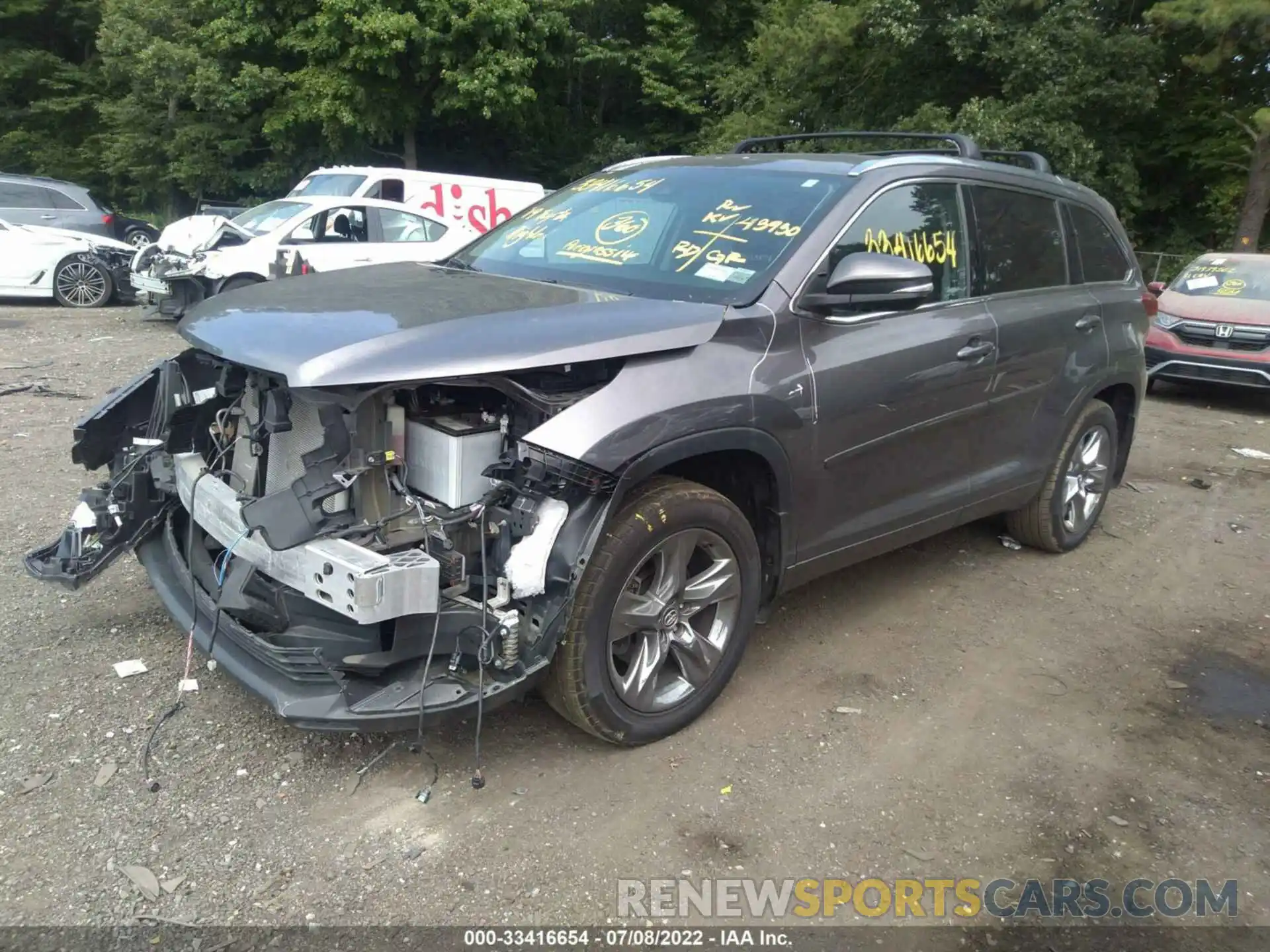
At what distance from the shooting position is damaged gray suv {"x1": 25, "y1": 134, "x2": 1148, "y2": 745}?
284 centimetres

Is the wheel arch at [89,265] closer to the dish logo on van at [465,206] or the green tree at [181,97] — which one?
the dish logo on van at [465,206]

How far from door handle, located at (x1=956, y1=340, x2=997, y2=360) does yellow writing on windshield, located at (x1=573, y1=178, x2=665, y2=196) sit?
1431 mm

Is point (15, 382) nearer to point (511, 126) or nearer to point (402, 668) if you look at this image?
point (402, 668)

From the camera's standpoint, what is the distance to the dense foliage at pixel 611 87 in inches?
651

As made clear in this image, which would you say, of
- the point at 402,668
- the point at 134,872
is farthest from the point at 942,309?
the point at 134,872

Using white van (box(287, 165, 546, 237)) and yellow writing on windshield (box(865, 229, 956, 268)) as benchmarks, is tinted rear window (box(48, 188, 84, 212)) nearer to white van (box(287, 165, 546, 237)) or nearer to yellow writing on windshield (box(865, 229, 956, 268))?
white van (box(287, 165, 546, 237))

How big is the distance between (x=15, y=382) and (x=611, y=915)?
25.7ft

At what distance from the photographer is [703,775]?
10.6ft

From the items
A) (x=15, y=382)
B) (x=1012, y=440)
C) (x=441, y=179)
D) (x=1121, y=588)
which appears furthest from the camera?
(x=441, y=179)

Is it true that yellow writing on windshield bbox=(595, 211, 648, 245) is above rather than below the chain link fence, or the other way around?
above

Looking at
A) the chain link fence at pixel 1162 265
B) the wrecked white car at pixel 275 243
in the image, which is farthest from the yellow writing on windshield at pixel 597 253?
the chain link fence at pixel 1162 265

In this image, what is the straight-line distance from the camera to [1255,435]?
9.10 m

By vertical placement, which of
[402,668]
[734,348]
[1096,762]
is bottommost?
[1096,762]

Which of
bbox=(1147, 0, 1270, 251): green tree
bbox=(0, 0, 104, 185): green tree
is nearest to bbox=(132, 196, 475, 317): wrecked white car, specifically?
bbox=(1147, 0, 1270, 251): green tree
